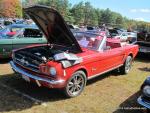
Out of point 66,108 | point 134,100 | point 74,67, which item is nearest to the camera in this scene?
point 66,108

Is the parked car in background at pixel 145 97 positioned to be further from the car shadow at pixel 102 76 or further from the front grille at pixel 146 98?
the car shadow at pixel 102 76

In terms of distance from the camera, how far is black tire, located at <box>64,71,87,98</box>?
20.9 ft

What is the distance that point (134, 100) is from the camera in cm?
678

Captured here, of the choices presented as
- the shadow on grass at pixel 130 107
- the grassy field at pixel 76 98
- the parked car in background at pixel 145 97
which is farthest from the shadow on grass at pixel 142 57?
the parked car in background at pixel 145 97

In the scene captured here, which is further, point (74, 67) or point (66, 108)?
point (74, 67)

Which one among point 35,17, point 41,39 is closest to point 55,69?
point 35,17

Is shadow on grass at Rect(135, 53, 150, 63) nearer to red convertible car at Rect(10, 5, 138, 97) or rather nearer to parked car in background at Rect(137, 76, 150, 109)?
red convertible car at Rect(10, 5, 138, 97)

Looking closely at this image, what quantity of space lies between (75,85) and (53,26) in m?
1.64

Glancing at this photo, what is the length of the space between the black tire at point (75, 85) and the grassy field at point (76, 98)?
0.45 feet

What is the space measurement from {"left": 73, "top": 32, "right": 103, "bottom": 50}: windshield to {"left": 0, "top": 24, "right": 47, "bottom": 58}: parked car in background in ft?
9.25

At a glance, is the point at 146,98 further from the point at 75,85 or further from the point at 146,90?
the point at 75,85

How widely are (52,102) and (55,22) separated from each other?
195 centimetres

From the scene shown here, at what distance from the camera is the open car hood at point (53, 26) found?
6.41 metres

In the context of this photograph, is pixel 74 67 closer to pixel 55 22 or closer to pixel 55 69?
pixel 55 69
